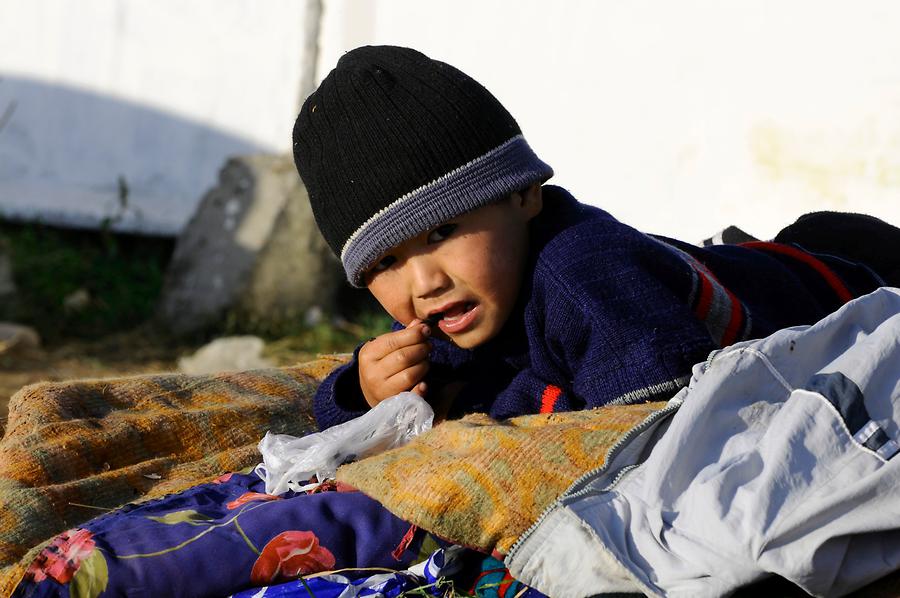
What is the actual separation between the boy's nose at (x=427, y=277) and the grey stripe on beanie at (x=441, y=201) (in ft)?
0.21

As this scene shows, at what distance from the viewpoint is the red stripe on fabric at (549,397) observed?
2152 millimetres

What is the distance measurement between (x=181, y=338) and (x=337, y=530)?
388cm

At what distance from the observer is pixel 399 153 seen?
7.03ft

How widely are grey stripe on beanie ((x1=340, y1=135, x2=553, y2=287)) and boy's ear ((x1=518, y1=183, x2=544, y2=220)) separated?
0.11 ft

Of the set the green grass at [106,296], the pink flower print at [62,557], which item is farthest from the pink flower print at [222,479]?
the green grass at [106,296]

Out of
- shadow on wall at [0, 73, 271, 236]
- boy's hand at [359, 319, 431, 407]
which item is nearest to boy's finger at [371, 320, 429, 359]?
boy's hand at [359, 319, 431, 407]

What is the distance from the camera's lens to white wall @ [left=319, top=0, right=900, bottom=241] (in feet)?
11.4

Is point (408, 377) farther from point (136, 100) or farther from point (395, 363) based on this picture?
point (136, 100)

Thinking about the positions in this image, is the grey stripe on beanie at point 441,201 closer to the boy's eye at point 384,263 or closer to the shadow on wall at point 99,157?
the boy's eye at point 384,263

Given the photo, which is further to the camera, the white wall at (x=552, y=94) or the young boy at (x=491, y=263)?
the white wall at (x=552, y=94)

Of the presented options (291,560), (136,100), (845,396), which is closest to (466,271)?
(291,560)

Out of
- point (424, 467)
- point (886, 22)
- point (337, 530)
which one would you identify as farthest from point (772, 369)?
point (886, 22)

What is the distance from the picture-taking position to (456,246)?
214 cm

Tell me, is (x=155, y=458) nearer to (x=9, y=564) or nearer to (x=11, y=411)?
(x=11, y=411)
